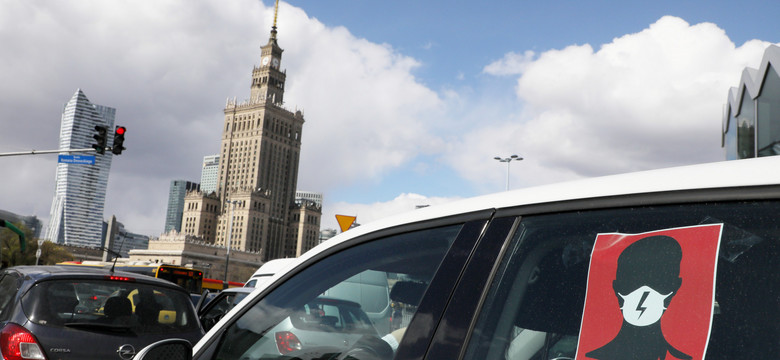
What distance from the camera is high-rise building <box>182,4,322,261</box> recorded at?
134 m

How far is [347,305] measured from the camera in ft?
6.30

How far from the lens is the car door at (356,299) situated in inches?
60.1

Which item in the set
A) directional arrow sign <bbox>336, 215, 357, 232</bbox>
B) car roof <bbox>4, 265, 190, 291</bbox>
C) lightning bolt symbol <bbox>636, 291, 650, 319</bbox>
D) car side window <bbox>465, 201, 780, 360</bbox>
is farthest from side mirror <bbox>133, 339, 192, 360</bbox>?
directional arrow sign <bbox>336, 215, 357, 232</bbox>

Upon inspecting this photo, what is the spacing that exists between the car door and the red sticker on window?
0.33 m

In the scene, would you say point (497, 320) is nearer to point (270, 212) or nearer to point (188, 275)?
point (188, 275)

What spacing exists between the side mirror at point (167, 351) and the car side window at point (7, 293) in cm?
399

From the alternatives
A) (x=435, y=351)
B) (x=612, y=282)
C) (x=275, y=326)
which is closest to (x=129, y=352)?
(x=275, y=326)

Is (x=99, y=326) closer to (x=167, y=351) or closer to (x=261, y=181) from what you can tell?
(x=167, y=351)

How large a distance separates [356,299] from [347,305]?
6cm

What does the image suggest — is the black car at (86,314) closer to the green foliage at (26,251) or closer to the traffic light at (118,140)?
the traffic light at (118,140)

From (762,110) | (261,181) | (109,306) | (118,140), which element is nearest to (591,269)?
(109,306)

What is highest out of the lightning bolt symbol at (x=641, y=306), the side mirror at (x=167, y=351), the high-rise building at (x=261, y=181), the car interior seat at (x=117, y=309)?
the high-rise building at (x=261, y=181)

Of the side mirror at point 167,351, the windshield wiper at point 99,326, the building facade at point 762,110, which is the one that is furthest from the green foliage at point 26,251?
the side mirror at point 167,351

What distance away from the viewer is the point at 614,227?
1.28 metres
